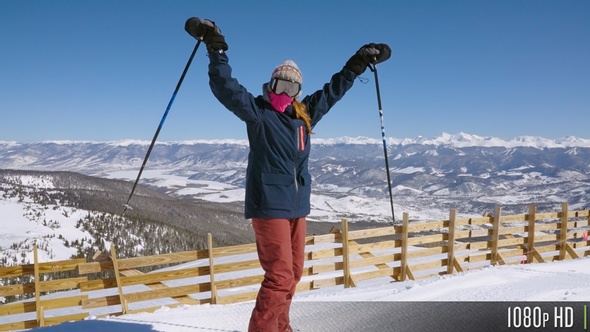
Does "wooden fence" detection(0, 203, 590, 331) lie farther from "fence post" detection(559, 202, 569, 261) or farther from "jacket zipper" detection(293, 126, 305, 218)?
"jacket zipper" detection(293, 126, 305, 218)

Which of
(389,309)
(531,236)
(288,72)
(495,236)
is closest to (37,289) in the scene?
(389,309)

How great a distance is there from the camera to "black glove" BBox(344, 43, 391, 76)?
3383mm

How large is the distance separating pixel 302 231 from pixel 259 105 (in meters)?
0.97

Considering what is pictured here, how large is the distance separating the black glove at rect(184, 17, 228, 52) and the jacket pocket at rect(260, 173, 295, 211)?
2.89 ft

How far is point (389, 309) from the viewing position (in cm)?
380

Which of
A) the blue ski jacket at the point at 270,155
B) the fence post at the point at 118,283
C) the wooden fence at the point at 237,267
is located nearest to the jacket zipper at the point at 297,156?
A: the blue ski jacket at the point at 270,155

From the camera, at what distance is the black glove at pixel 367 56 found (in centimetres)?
338

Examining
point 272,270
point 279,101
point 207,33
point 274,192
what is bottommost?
point 272,270

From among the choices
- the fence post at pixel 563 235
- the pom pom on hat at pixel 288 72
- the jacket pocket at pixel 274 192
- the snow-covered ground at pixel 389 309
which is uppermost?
the pom pom on hat at pixel 288 72

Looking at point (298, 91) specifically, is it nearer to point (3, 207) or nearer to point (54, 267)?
point (54, 267)

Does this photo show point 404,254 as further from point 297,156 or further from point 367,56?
point 297,156

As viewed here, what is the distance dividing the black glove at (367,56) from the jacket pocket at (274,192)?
1.14 m

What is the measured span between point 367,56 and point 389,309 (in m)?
2.24

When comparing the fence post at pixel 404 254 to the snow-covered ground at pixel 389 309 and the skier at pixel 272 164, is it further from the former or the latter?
the skier at pixel 272 164
